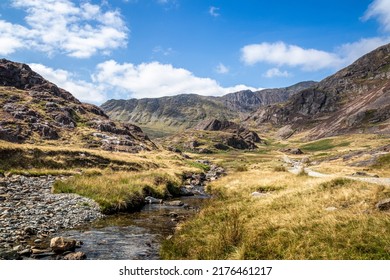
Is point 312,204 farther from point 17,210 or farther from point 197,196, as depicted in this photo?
point 197,196

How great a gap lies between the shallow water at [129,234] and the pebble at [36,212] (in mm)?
1382

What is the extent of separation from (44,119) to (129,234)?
108 m

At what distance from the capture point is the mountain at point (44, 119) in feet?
323

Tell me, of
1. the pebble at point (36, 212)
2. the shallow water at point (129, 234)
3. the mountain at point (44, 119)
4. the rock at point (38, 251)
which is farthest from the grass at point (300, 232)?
the mountain at point (44, 119)

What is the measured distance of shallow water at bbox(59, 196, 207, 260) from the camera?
17.4 meters

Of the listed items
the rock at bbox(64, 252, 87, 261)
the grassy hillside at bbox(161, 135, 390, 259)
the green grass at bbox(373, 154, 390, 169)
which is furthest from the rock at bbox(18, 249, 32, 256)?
the green grass at bbox(373, 154, 390, 169)

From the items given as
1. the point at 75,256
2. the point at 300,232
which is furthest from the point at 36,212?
the point at 300,232

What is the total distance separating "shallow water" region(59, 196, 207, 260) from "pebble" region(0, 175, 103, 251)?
4.53 feet

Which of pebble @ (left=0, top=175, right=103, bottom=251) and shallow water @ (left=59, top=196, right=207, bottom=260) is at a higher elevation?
pebble @ (left=0, top=175, right=103, bottom=251)

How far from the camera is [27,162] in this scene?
45.2 metres

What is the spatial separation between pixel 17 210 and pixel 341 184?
24.5 m

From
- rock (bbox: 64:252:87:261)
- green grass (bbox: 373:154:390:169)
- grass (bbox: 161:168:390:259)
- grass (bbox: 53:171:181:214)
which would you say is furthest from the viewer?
green grass (bbox: 373:154:390:169)

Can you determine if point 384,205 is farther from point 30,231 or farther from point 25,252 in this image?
point 30,231

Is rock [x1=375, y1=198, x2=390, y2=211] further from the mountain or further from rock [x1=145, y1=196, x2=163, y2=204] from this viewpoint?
the mountain
